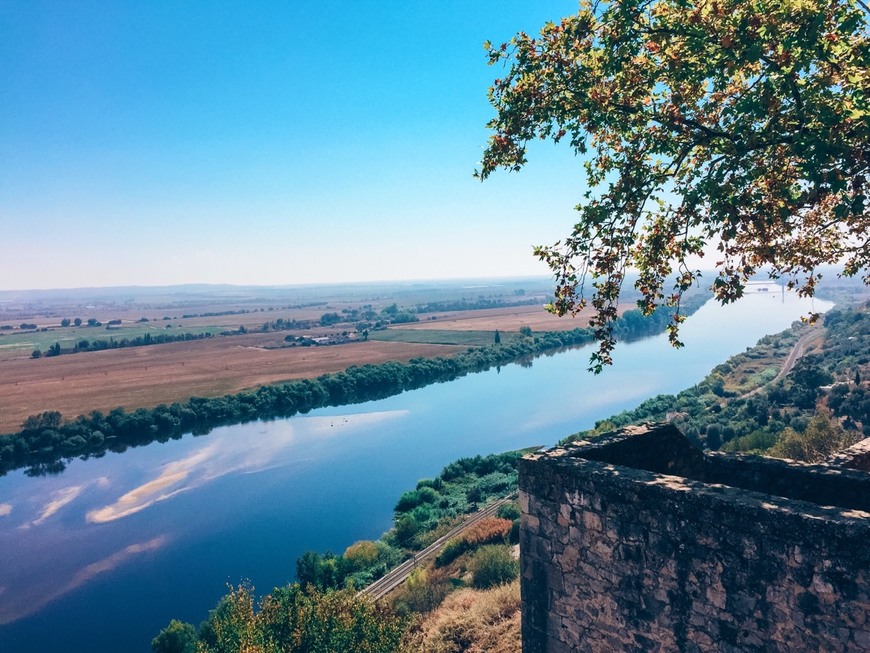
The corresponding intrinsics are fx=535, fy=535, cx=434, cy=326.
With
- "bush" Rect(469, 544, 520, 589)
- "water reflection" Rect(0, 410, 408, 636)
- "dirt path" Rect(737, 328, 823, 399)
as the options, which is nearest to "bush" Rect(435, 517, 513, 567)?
"bush" Rect(469, 544, 520, 589)

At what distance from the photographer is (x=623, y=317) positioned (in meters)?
101

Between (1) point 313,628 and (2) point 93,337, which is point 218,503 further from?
(2) point 93,337

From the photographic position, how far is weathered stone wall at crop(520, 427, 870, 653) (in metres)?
3.01

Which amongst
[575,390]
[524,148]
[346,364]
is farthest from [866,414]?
[346,364]

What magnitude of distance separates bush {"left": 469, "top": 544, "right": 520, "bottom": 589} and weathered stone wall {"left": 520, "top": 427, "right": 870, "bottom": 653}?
9817 mm

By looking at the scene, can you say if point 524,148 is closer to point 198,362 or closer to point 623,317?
point 198,362

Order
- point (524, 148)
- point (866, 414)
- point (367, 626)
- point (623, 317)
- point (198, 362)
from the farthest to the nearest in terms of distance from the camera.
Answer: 1. point (623, 317)
2. point (198, 362)
3. point (866, 414)
4. point (367, 626)
5. point (524, 148)

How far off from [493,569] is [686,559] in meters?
11.6

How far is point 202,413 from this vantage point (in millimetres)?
46062

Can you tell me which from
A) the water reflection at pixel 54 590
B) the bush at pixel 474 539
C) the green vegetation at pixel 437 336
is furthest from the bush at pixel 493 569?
the green vegetation at pixel 437 336

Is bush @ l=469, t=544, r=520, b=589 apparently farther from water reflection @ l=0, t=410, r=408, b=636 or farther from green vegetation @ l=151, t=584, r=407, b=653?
water reflection @ l=0, t=410, r=408, b=636

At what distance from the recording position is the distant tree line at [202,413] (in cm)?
3847

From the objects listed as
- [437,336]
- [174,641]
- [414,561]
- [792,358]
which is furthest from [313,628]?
[437,336]

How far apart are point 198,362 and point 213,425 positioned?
29.9 m
